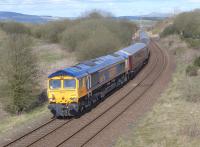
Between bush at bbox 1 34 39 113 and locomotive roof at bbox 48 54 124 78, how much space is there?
565 cm

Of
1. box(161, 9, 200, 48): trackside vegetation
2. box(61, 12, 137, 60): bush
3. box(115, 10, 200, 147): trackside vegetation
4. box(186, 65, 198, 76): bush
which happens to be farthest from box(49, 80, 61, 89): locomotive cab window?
box(161, 9, 200, 48): trackside vegetation

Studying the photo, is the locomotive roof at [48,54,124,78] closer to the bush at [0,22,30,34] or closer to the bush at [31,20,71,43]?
the bush at [31,20,71,43]

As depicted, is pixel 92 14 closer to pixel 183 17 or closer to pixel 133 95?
pixel 183 17

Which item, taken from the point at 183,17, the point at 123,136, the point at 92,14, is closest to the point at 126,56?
the point at 123,136

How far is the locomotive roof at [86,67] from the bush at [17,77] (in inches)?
223

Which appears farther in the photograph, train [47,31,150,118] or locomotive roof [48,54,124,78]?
locomotive roof [48,54,124,78]

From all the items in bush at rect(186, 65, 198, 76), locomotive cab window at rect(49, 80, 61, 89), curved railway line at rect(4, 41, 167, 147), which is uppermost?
locomotive cab window at rect(49, 80, 61, 89)

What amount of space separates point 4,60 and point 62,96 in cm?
914

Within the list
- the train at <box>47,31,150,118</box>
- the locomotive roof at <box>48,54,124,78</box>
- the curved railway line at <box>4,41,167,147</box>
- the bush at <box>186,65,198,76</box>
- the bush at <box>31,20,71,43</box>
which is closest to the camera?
the curved railway line at <box>4,41,167,147</box>

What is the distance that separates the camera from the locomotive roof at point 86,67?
2341cm

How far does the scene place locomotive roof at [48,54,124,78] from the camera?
23406 millimetres

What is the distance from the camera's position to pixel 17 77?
101 feet

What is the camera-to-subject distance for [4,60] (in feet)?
100

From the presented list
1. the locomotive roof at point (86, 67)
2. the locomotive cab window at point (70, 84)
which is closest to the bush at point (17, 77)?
the locomotive roof at point (86, 67)
